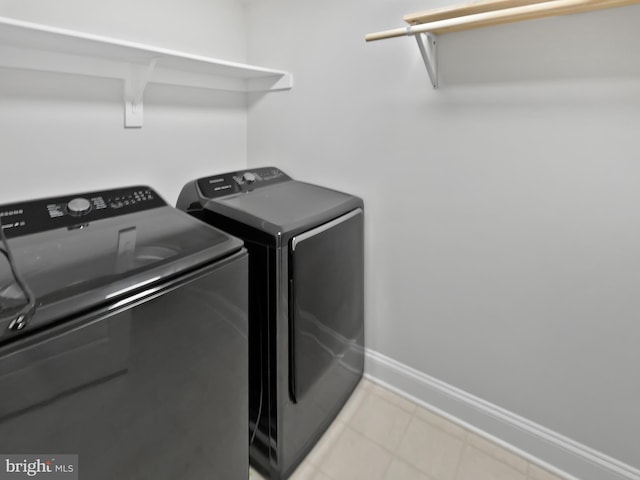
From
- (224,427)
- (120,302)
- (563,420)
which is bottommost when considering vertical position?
(563,420)

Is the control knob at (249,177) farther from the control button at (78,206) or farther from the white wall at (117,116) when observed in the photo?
the control button at (78,206)

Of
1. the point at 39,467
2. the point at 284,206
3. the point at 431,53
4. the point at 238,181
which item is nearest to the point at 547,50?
the point at 431,53

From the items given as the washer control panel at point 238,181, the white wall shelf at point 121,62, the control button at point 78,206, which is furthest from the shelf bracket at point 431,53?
the control button at point 78,206

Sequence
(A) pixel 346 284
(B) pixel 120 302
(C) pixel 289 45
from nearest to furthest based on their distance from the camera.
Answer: (B) pixel 120 302
(A) pixel 346 284
(C) pixel 289 45

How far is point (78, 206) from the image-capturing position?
1225 millimetres

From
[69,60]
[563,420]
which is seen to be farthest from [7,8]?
[563,420]

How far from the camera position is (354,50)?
177cm

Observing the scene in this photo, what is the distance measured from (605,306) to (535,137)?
70 centimetres

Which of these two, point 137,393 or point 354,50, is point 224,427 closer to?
point 137,393

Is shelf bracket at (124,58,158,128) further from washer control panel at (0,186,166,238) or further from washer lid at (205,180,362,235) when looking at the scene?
washer lid at (205,180,362,235)

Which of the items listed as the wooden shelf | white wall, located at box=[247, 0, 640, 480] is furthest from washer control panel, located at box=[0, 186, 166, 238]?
the wooden shelf

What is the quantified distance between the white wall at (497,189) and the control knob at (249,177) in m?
0.33

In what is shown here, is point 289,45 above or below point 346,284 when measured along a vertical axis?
above

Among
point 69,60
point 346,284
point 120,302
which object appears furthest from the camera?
point 346,284
